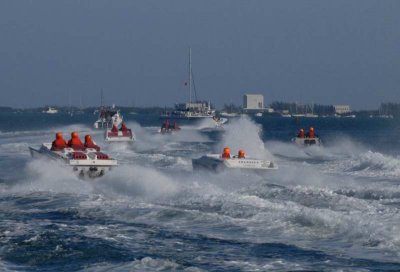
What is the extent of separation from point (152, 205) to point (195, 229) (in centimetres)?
425

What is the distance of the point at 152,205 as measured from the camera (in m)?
22.3

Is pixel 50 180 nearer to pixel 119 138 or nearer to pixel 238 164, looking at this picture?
pixel 238 164

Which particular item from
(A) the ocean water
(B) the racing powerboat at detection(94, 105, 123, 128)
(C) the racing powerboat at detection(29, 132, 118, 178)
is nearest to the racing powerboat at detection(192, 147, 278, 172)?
(A) the ocean water

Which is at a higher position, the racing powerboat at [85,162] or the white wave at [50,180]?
the racing powerboat at [85,162]

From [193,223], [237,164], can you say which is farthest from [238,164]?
[193,223]

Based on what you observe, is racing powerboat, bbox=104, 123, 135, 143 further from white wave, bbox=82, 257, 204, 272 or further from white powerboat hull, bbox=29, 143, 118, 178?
white wave, bbox=82, 257, 204, 272

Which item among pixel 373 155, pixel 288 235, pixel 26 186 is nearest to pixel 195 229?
pixel 288 235

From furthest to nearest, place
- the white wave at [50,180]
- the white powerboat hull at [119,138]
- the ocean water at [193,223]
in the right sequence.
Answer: the white powerboat hull at [119,138] < the white wave at [50,180] < the ocean water at [193,223]

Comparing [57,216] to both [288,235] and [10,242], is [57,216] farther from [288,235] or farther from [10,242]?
[288,235]

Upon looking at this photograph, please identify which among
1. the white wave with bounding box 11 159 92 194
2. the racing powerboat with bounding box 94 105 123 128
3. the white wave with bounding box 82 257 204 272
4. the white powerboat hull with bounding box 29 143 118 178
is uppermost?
the racing powerboat with bounding box 94 105 123 128

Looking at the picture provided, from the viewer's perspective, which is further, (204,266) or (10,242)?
(10,242)

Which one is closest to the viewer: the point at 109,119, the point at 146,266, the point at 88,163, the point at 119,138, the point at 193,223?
the point at 146,266

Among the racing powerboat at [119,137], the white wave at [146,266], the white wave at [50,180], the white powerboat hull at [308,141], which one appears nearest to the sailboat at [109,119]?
the racing powerboat at [119,137]

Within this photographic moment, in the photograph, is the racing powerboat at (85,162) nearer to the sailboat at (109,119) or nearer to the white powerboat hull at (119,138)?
the white powerboat hull at (119,138)
